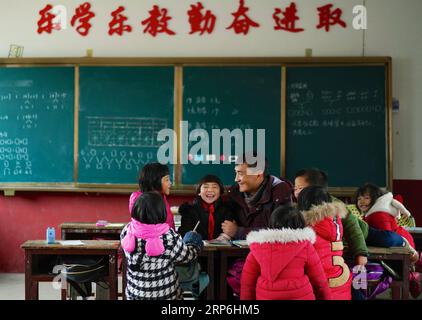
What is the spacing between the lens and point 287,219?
Result: 2588 mm

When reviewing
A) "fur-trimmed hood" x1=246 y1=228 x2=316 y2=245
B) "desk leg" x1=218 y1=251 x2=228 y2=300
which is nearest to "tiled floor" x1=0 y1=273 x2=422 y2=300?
"desk leg" x1=218 y1=251 x2=228 y2=300

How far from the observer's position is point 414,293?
12.4 feet

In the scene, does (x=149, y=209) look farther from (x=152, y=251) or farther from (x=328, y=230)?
(x=328, y=230)

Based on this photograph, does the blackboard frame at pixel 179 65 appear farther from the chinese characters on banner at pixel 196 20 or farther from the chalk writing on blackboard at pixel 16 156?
the chinese characters on banner at pixel 196 20

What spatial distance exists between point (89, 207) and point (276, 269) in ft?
10.7

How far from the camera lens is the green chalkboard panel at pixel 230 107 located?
5230mm

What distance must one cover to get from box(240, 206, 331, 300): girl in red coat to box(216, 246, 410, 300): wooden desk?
74cm

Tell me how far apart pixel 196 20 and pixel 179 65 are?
0.47m

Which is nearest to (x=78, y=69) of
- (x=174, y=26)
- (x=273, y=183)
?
(x=174, y=26)

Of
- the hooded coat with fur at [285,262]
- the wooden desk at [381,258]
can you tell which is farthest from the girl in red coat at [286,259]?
the wooden desk at [381,258]

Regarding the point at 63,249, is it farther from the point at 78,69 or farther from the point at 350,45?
the point at 350,45

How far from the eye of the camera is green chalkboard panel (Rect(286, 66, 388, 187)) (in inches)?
202

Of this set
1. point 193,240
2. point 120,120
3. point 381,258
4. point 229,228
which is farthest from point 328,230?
point 120,120

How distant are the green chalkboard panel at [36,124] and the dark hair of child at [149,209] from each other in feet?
9.05
